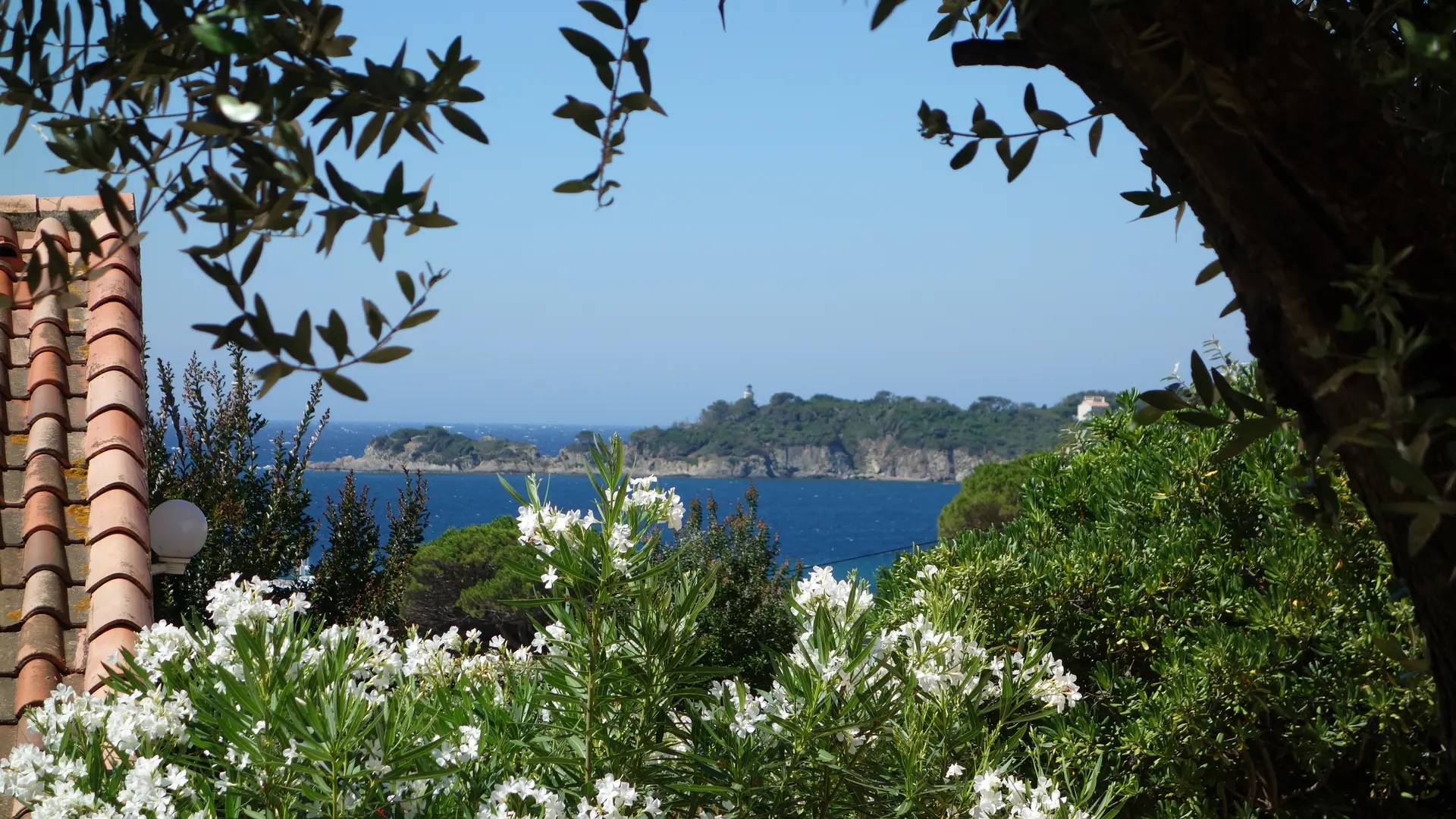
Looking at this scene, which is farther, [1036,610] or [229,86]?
[1036,610]

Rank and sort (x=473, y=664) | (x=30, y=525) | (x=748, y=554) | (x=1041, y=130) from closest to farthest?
(x=1041, y=130)
(x=473, y=664)
(x=30, y=525)
(x=748, y=554)

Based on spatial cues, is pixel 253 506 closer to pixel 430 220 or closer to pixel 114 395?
pixel 114 395

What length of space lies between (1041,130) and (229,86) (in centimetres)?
100

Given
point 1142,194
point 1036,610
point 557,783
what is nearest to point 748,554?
point 1036,610

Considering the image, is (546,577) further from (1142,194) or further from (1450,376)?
(1450,376)

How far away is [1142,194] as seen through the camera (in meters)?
1.48

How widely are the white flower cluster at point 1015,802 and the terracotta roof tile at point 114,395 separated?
3.50 meters

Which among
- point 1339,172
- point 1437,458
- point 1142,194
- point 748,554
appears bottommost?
point 748,554

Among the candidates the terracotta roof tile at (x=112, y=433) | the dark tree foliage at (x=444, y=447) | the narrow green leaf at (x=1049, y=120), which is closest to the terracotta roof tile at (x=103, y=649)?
the terracotta roof tile at (x=112, y=433)

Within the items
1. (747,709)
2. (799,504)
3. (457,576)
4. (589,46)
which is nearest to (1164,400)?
(589,46)

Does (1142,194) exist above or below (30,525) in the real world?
above

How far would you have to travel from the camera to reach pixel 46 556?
11.3ft

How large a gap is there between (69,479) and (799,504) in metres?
81.8

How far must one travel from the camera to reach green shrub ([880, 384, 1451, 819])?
2764 mm
